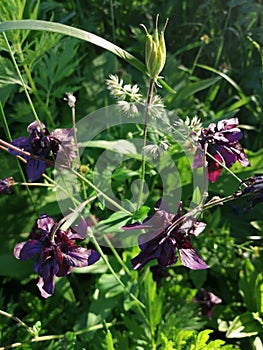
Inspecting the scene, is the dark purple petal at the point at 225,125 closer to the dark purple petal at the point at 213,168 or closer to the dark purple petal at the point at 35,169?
the dark purple petal at the point at 213,168

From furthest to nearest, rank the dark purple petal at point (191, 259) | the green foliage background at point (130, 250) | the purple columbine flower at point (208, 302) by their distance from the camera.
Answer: the purple columbine flower at point (208, 302), the green foliage background at point (130, 250), the dark purple petal at point (191, 259)

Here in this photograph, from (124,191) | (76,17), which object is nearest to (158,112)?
(124,191)

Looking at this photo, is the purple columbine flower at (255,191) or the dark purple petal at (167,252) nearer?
the purple columbine flower at (255,191)

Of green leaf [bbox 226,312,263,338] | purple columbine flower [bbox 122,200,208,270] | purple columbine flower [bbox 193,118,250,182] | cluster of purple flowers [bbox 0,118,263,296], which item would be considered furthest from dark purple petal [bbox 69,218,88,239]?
green leaf [bbox 226,312,263,338]

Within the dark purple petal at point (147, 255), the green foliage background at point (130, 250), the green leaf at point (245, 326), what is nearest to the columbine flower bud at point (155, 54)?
the dark purple petal at point (147, 255)

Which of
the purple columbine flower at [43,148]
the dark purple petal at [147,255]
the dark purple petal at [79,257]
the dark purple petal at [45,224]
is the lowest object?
the dark purple petal at [79,257]

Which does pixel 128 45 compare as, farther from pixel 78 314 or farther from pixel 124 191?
pixel 78 314

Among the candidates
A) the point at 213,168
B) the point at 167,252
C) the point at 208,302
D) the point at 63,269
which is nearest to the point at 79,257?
the point at 63,269
